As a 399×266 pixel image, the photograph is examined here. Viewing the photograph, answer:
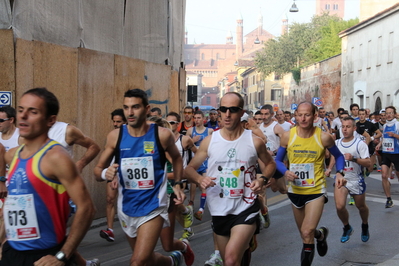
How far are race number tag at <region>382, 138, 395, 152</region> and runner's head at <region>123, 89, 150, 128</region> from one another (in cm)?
908

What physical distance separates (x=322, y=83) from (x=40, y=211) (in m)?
49.8

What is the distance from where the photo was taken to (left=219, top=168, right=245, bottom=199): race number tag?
5672 millimetres

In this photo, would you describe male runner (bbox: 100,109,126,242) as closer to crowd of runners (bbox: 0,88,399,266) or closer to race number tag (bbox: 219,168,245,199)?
crowd of runners (bbox: 0,88,399,266)

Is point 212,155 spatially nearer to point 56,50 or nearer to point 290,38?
point 56,50

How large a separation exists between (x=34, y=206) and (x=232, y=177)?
2444 mm

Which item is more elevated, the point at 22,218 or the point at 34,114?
the point at 34,114

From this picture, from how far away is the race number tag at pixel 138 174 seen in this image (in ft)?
18.0

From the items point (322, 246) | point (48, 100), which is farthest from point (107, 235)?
point (48, 100)

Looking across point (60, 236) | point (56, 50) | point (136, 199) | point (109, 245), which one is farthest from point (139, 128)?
point (56, 50)

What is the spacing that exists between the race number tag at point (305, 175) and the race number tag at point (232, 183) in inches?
54.4

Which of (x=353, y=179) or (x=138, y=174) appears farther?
(x=353, y=179)

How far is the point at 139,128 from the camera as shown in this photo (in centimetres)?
560

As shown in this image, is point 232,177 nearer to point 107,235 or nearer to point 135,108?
point 135,108

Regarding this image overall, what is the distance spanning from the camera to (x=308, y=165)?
685 cm
